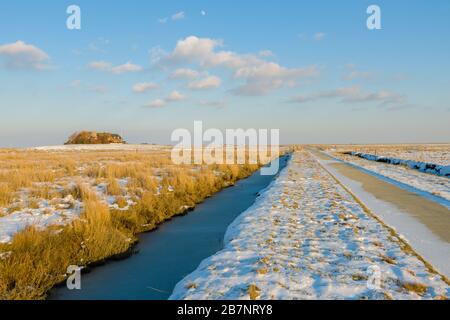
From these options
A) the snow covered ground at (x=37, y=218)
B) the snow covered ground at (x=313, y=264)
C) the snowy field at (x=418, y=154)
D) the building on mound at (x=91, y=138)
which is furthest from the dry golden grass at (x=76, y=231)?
the building on mound at (x=91, y=138)

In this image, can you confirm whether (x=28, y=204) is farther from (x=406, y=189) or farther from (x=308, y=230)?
(x=406, y=189)

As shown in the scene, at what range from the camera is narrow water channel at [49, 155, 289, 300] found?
618 cm

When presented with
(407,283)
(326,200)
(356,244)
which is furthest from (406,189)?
(407,283)

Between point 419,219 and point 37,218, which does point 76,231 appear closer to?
point 37,218

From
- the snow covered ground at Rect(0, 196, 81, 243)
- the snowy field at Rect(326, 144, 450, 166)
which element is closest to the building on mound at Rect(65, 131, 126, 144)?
the snowy field at Rect(326, 144, 450, 166)

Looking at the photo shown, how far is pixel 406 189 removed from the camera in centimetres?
1496

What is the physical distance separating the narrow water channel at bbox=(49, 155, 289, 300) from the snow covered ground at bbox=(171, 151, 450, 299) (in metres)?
0.95

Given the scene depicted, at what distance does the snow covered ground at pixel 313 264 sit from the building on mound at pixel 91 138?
126062 mm

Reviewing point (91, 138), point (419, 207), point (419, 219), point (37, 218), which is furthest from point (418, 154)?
point (91, 138)

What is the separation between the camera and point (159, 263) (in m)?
7.73

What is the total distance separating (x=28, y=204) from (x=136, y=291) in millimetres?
7056

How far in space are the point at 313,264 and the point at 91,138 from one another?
130485mm

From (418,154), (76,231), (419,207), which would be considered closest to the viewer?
(76,231)
